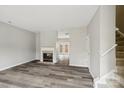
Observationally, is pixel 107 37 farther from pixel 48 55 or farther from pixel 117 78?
pixel 48 55

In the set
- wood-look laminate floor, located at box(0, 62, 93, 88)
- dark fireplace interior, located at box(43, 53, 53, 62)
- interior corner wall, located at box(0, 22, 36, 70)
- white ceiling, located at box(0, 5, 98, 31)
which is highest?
white ceiling, located at box(0, 5, 98, 31)

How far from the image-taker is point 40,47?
759cm

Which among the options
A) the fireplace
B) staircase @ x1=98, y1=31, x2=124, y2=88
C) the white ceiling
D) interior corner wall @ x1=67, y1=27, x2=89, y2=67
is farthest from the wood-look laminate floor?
the fireplace

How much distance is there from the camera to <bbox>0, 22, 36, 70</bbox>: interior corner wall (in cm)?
469

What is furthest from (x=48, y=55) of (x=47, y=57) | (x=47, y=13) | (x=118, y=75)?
(x=118, y=75)

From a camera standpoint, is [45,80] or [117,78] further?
[45,80]

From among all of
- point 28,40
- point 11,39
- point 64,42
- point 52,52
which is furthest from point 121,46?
point 64,42

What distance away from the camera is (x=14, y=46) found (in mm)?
5512

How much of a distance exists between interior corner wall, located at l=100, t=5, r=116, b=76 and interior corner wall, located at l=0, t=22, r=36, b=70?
14.9 ft

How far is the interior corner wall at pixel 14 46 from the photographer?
4691 millimetres

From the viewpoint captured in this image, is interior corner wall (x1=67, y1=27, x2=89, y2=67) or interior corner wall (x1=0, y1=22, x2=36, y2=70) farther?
interior corner wall (x1=67, y1=27, x2=89, y2=67)

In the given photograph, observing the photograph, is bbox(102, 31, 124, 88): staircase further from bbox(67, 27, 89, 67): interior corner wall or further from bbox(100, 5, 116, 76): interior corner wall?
bbox(67, 27, 89, 67): interior corner wall

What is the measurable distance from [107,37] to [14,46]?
5.05 m
